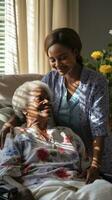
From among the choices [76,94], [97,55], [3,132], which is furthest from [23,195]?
[97,55]

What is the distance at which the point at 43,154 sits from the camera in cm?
200

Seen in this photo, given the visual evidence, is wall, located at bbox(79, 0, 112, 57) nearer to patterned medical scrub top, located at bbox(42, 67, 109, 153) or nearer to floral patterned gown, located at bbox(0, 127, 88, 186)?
patterned medical scrub top, located at bbox(42, 67, 109, 153)

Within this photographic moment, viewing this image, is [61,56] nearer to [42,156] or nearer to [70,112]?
[70,112]

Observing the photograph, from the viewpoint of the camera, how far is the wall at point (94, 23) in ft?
11.6

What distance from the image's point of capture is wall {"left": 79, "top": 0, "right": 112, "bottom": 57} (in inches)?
139

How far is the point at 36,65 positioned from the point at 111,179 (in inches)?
52.7

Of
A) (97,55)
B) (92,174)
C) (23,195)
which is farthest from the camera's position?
(97,55)

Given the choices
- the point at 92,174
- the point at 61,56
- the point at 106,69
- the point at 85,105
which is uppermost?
the point at 61,56

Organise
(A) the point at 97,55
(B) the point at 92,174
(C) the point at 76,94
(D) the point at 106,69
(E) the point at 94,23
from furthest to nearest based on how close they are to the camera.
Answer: (E) the point at 94,23, (A) the point at 97,55, (D) the point at 106,69, (C) the point at 76,94, (B) the point at 92,174

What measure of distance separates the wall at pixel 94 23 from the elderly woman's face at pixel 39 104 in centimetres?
155

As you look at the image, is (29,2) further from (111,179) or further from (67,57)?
(111,179)

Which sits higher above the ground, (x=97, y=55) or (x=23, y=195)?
(x=97, y=55)

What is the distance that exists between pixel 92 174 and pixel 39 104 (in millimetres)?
432

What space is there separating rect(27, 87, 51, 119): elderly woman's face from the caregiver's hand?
0.34 meters
